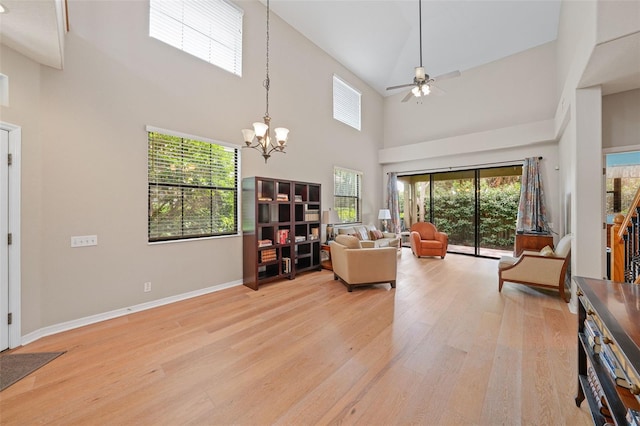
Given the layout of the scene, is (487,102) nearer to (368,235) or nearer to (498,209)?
(498,209)

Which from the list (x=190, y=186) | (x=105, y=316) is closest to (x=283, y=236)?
(x=190, y=186)

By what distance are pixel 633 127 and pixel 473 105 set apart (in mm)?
3546

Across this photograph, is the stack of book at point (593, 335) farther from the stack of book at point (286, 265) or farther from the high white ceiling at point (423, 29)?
the high white ceiling at point (423, 29)

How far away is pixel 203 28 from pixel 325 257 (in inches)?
196

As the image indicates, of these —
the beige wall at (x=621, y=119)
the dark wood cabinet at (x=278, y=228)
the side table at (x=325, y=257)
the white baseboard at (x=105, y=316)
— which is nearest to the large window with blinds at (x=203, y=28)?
the dark wood cabinet at (x=278, y=228)

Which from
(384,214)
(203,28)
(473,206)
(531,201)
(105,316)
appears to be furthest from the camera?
(384,214)

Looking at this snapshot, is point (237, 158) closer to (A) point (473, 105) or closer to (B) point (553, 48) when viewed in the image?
(A) point (473, 105)

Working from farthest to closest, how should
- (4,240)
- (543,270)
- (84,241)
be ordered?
(543,270) → (84,241) → (4,240)

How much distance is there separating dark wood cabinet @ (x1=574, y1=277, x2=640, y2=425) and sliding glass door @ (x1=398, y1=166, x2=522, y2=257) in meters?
5.72

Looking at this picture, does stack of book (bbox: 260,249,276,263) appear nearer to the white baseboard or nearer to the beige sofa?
the white baseboard

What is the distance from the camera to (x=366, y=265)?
Result: 12.9ft

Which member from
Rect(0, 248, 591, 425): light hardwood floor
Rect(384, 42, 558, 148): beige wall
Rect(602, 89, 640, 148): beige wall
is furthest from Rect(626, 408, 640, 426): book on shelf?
Rect(384, 42, 558, 148): beige wall

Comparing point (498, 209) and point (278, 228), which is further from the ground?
point (498, 209)

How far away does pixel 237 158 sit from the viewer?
428 centimetres
